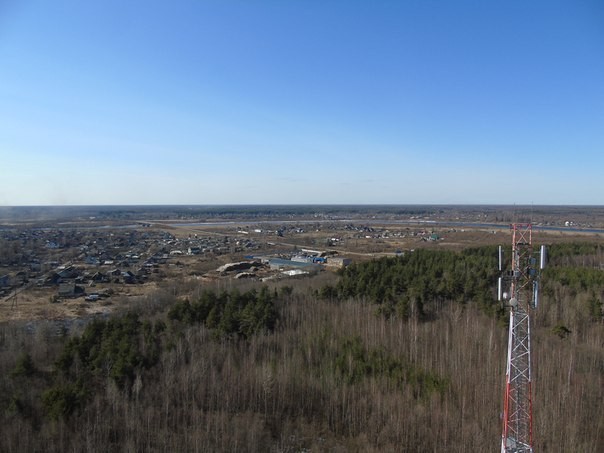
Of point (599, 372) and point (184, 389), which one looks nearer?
point (184, 389)

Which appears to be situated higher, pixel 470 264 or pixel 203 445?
pixel 470 264

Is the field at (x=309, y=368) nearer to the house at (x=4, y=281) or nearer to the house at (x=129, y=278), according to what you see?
the house at (x=4, y=281)

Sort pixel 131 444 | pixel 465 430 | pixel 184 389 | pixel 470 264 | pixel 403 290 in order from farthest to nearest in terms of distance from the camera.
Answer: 1. pixel 470 264
2. pixel 403 290
3. pixel 184 389
4. pixel 465 430
5. pixel 131 444

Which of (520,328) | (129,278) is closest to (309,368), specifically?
(520,328)

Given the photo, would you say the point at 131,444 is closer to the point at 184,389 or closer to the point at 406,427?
the point at 184,389

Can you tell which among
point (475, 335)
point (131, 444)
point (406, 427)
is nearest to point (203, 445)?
point (131, 444)

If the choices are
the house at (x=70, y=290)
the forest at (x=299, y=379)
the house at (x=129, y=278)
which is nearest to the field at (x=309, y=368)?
the forest at (x=299, y=379)

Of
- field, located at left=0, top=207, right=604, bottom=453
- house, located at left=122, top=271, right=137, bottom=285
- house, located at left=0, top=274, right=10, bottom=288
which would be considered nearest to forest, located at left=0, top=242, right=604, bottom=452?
field, located at left=0, top=207, right=604, bottom=453
